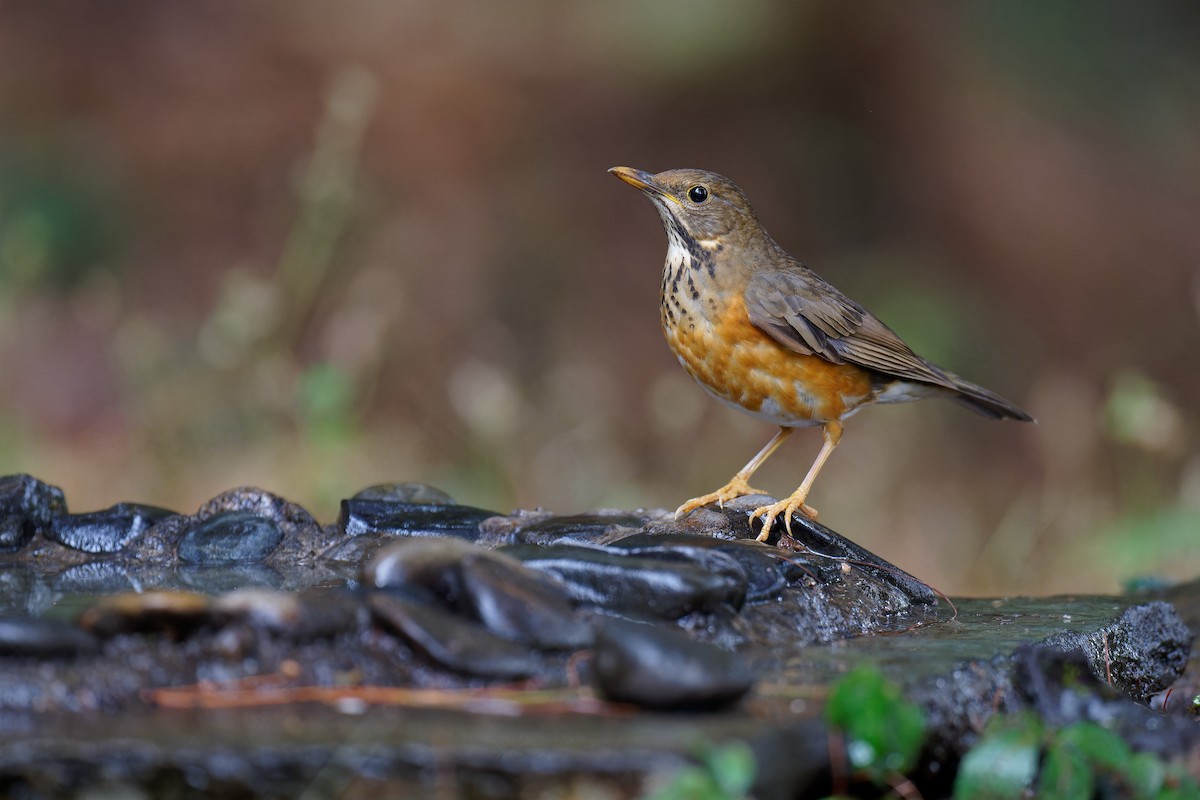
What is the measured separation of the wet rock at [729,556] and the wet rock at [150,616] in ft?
3.90

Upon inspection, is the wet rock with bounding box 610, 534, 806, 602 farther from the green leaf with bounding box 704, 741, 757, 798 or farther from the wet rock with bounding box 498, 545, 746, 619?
the green leaf with bounding box 704, 741, 757, 798

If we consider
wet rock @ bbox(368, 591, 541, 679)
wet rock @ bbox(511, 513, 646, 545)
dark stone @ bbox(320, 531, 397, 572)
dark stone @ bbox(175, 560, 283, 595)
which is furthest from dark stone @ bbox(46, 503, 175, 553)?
wet rock @ bbox(368, 591, 541, 679)

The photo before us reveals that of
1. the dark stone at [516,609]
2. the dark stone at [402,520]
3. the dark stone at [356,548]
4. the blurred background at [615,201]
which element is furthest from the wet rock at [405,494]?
the blurred background at [615,201]

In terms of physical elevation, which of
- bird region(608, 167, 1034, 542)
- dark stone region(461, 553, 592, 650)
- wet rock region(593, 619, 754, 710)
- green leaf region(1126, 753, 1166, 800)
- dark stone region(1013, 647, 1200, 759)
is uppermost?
bird region(608, 167, 1034, 542)

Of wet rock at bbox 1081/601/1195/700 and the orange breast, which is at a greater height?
the orange breast

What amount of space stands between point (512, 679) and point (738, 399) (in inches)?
95.8

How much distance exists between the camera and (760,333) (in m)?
4.95

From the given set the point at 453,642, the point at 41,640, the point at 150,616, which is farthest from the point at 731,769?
the point at 41,640

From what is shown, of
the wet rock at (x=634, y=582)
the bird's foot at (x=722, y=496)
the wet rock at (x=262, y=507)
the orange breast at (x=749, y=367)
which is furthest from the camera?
the orange breast at (x=749, y=367)

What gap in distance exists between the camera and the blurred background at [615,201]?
10.2 m

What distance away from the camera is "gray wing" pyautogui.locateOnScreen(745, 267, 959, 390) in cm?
498

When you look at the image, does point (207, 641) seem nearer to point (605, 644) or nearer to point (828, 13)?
point (605, 644)

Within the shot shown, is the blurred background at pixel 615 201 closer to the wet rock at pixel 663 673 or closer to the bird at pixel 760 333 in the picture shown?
the bird at pixel 760 333

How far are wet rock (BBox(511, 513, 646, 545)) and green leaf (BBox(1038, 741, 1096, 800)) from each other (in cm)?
166
